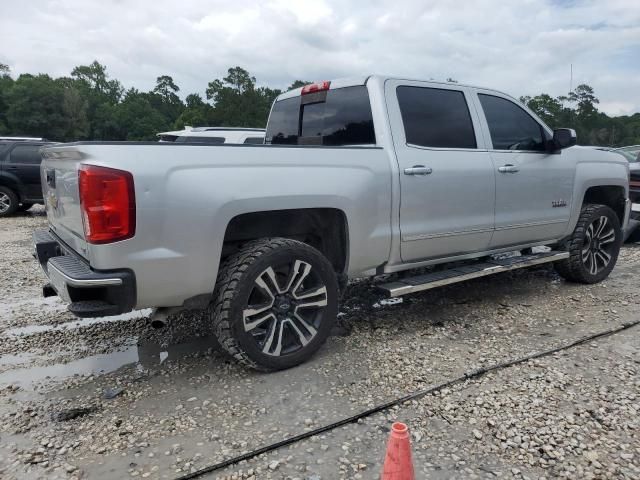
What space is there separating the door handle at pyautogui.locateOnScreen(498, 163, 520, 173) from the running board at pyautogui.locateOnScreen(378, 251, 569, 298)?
82cm

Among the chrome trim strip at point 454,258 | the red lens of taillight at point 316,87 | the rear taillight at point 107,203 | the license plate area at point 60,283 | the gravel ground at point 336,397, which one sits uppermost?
the red lens of taillight at point 316,87

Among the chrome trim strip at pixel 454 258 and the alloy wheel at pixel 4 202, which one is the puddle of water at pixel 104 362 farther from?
the alloy wheel at pixel 4 202

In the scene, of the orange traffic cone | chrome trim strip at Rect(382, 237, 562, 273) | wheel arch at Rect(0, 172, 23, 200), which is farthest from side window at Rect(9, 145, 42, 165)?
the orange traffic cone

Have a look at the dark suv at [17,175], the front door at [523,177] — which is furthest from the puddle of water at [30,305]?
the dark suv at [17,175]

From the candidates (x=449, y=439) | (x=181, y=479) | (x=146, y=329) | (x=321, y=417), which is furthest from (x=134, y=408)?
(x=449, y=439)

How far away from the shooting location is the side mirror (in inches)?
182

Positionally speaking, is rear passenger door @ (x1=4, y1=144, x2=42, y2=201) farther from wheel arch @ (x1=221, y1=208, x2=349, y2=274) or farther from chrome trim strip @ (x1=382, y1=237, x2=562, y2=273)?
chrome trim strip @ (x1=382, y1=237, x2=562, y2=273)

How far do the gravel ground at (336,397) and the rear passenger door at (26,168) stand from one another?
764 centimetres

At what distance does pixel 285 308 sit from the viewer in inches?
128

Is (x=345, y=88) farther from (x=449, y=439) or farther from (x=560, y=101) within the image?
(x=560, y=101)

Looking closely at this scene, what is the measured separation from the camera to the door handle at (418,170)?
366 cm

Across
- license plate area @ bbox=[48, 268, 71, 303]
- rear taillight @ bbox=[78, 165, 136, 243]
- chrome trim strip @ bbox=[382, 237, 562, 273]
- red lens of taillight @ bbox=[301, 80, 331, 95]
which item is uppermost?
red lens of taillight @ bbox=[301, 80, 331, 95]

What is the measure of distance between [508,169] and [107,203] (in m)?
3.24

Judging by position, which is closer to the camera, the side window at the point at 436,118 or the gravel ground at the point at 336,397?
the gravel ground at the point at 336,397
